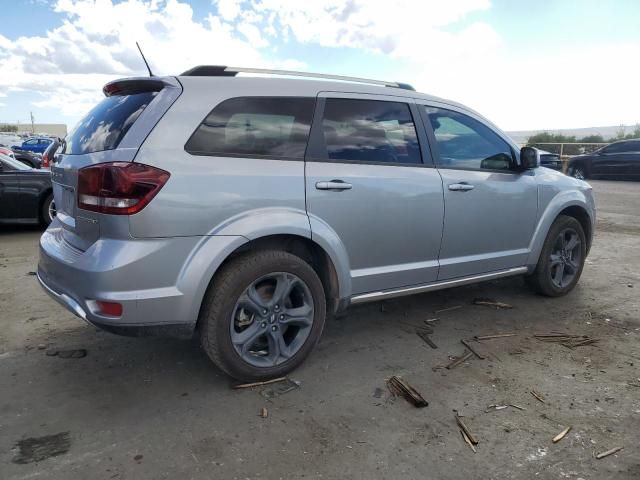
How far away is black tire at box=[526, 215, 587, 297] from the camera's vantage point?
4824mm

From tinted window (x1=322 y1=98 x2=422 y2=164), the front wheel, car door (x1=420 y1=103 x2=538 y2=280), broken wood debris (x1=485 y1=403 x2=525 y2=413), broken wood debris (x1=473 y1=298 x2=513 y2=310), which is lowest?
broken wood debris (x1=485 y1=403 x2=525 y2=413)

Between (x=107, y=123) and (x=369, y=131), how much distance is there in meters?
1.70

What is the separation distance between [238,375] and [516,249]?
8.96 ft

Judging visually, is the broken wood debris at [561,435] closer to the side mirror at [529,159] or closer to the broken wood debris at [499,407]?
the broken wood debris at [499,407]

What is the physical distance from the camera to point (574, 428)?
2.80m

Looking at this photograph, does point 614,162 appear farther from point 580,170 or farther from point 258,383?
point 258,383

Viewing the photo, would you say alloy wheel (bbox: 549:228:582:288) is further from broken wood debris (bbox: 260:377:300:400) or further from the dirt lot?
broken wood debris (bbox: 260:377:300:400)

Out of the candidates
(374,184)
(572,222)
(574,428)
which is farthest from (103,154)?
(572,222)

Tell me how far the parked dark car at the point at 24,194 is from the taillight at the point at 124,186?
582 cm

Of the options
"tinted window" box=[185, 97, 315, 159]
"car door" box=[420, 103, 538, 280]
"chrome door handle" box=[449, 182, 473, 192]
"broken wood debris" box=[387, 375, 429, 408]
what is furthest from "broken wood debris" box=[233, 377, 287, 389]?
"chrome door handle" box=[449, 182, 473, 192]

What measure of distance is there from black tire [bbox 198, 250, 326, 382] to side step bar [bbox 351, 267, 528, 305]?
0.54 metres

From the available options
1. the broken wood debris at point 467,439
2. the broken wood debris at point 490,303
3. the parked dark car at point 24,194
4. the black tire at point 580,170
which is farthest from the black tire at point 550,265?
the black tire at point 580,170

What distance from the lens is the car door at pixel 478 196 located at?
13.1ft

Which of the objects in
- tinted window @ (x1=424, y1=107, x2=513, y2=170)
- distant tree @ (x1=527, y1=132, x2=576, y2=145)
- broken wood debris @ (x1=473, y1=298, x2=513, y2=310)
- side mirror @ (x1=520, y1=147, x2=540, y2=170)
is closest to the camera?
tinted window @ (x1=424, y1=107, x2=513, y2=170)
